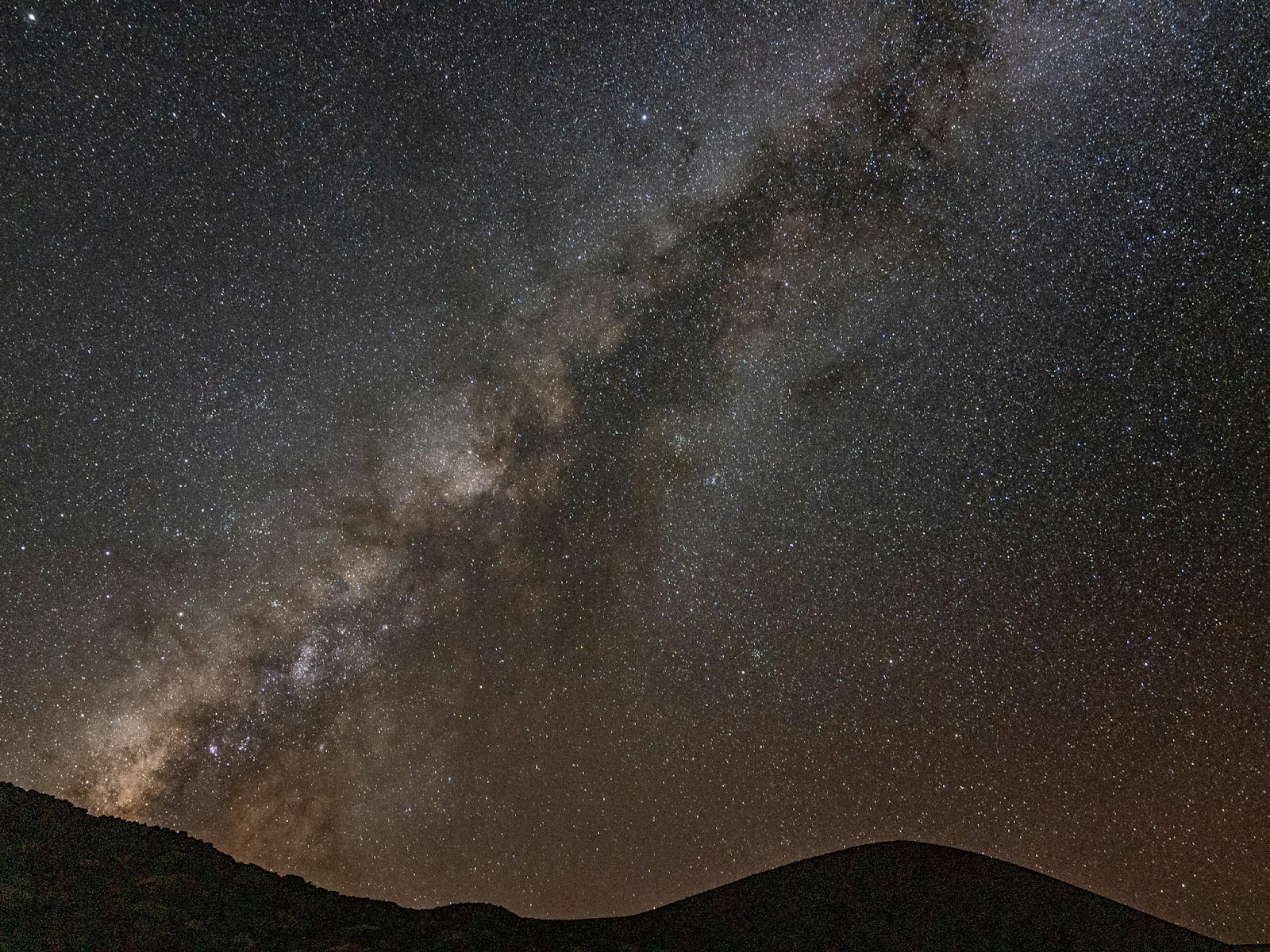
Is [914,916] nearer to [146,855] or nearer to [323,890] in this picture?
[323,890]

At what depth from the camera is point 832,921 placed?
16.2m

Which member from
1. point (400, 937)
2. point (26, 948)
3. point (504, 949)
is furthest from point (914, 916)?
point (26, 948)

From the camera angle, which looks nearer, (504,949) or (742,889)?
(504,949)

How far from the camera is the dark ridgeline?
26.6 feet

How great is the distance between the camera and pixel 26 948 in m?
6.95

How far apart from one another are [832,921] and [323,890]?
10.9 metres

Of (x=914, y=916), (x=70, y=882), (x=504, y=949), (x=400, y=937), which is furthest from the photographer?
(x=914, y=916)

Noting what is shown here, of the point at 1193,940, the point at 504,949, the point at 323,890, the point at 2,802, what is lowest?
the point at 1193,940

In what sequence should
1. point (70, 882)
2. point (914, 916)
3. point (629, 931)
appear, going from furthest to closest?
point (914, 916) → point (629, 931) → point (70, 882)

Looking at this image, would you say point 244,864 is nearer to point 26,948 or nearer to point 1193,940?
point 26,948

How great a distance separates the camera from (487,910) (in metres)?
12.1

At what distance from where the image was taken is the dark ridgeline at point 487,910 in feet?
26.6

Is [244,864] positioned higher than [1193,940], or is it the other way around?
[244,864]

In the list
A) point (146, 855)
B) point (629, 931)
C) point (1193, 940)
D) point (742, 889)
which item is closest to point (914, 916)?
point (742, 889)
